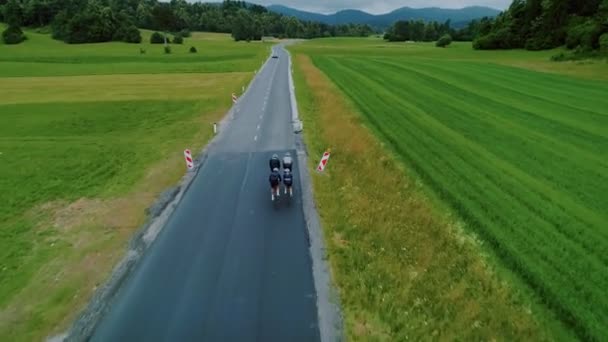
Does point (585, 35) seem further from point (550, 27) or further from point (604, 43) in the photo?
point (550, 27)

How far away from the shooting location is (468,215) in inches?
520

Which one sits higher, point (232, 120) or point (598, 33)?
point (598, 33)

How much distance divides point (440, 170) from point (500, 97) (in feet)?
69.0

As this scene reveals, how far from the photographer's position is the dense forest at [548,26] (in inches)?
2515

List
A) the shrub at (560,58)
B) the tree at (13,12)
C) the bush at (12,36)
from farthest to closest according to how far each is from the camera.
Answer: the tree at (13,12) → the bush at (12,36) → the shrub at (560,58)

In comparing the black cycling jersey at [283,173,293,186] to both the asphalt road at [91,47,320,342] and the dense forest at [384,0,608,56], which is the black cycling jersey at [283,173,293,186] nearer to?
the asphalt road at [91,47,320,342]

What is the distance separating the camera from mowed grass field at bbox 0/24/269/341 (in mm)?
10086

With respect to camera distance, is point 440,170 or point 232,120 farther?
point 232,120

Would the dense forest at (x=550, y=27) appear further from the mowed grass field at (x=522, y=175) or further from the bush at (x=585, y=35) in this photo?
the mowed grass field at (x=522, y=175)

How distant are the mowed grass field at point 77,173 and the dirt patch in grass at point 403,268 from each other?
6.51m

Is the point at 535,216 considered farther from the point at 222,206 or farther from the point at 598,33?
the point at 598,33

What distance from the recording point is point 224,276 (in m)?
10.3

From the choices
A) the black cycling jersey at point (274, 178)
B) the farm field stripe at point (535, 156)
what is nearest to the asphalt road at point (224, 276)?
the black cycling jersey at point (274, 178)

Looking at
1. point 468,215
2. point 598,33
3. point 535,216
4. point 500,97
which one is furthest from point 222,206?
point 598,33
